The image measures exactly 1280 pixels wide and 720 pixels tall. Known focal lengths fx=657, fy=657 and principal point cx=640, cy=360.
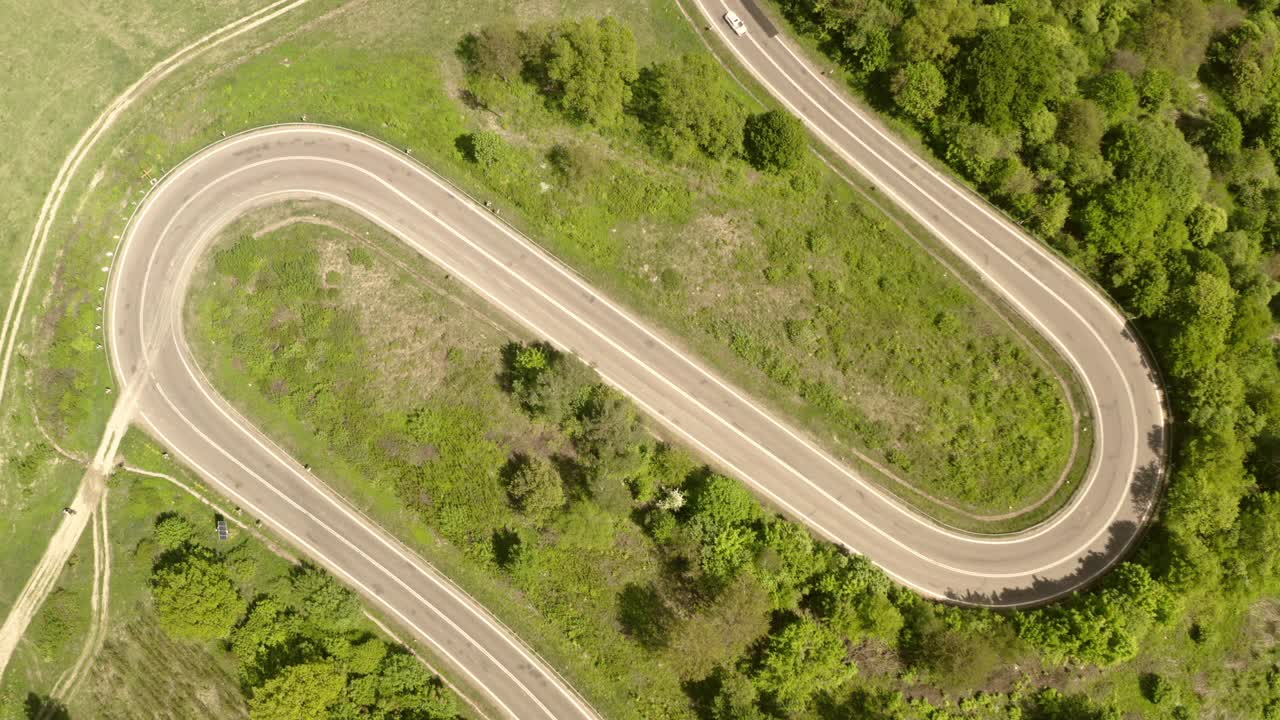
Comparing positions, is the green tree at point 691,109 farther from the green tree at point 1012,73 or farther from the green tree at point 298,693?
the green tree at point 298,693

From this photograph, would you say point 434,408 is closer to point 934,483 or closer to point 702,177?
point 702,177

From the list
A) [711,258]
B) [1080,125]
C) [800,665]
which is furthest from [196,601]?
[1080,125]

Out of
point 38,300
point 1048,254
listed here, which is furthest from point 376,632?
point 1048,254

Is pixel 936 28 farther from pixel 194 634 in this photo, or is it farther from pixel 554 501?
pixel 194 634

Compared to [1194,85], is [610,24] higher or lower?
higher

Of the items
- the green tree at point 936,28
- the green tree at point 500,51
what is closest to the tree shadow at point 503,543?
the green tree at point 500,51

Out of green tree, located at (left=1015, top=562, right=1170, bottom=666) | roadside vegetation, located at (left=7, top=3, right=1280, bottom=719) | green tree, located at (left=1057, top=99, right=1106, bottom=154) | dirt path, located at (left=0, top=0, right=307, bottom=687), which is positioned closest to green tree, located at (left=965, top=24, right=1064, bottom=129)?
green tree, located at (left=1057, top=99, right=1106, bottom=154)
